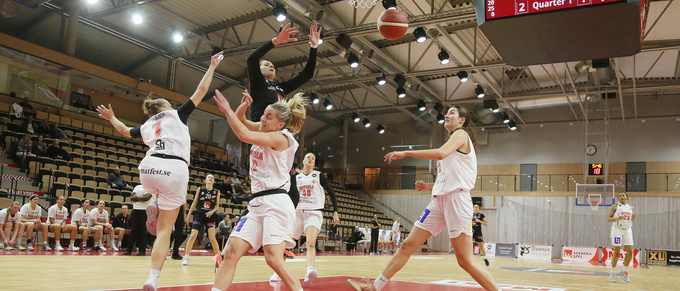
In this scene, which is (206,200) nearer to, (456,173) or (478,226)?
(456,173)

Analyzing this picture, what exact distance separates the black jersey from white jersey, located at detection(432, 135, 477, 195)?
17.9 ft

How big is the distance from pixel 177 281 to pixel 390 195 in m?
25.4

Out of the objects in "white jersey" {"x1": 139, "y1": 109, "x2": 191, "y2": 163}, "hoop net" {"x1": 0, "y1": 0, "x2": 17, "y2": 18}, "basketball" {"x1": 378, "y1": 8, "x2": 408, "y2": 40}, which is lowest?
"white jersey" {"x1": 139, "y1": 109, "x2": 191, "y2": 163}

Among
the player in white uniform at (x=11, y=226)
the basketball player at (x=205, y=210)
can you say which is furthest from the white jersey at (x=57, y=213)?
the basketball player at (x=205, y=210)

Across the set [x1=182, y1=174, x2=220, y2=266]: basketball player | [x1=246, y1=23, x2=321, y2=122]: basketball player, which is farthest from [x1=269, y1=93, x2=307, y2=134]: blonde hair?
[x1=182, y1=174, x2=220, y2=266]: basketball player

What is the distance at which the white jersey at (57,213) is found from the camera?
10984 millimetres

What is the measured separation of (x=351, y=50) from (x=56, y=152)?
31.9 ft

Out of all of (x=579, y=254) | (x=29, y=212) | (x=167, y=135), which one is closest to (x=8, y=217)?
(x=29, y=212)

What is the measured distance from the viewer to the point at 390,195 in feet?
99.3

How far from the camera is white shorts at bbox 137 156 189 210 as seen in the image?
4.04 m

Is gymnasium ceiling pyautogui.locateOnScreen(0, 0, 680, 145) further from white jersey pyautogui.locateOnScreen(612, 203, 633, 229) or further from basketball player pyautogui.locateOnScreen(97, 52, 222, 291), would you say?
basketball player pyautogui.locateOnScreen(97, 52, 222, 291)

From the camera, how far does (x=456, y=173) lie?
14.6ft

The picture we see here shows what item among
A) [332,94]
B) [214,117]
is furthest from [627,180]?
[214,117]

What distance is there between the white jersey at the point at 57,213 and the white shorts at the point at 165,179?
8286 millimetres
